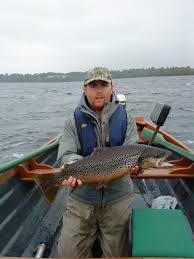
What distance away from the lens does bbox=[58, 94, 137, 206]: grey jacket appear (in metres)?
3.97

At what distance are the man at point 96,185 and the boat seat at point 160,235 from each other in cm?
33

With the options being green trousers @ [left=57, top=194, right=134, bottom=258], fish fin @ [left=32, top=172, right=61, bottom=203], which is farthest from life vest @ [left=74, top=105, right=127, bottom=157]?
green trousers @ [left=57, top=194, right=134, bottom=258]

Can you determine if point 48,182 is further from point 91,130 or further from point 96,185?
point 91,130

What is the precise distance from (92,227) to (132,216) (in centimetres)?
59

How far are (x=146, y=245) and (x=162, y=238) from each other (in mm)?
187

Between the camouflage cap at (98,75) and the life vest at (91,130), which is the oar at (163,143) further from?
the camouflage cap at (98,75)

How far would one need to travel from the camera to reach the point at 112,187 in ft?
13.2

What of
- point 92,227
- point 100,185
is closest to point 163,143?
point 92,227

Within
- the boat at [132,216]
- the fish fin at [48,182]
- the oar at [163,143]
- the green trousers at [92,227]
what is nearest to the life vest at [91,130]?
the fish fin at [48,182]

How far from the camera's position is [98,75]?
152 inches

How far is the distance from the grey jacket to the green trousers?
0.10 metres

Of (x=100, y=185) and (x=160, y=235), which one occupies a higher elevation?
(x=100, y=185)

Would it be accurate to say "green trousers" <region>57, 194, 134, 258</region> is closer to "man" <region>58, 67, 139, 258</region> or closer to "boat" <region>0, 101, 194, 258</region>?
"man" <region>58, 67, 139, 258</region>

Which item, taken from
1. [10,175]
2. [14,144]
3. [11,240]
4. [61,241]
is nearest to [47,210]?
[10,175]
